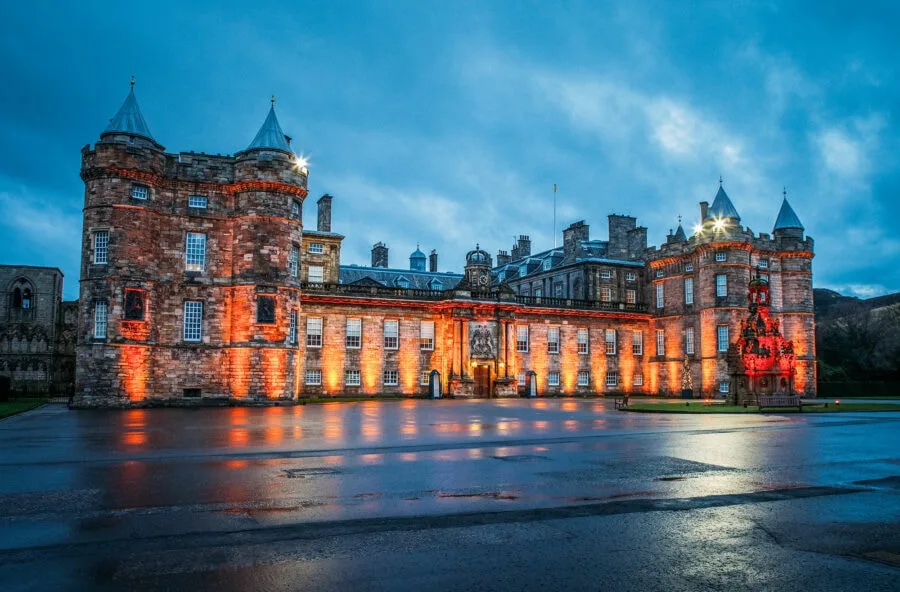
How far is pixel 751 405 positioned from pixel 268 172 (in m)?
28.7

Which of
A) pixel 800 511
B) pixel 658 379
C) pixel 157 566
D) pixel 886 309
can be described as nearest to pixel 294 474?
pixel 157 566

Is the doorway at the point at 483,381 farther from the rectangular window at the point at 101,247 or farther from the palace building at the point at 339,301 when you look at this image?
the rectangular window at the point at 101,247

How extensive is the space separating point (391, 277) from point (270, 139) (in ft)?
86.5

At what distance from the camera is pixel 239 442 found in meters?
17.8

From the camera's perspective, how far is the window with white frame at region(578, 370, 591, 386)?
56.8m

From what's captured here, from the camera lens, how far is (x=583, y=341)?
188 feet

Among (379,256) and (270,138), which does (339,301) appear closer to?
(270,138)

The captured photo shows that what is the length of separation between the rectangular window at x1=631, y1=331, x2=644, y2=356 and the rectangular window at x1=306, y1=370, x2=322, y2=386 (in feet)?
87.9

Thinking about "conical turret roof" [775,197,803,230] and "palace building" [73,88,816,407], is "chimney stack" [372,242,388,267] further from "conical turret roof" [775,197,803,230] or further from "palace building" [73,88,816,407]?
"conical turret roof" [775,197,803,230]

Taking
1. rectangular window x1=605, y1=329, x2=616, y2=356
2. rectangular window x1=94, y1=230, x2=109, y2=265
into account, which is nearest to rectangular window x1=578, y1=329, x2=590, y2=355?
rectangular window x1=605, y1=329, x2=616, y2=356

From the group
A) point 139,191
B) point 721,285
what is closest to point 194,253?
point 139,191

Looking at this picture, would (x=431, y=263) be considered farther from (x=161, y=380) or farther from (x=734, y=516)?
(x=734, y=516)

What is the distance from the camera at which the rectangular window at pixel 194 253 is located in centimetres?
3841

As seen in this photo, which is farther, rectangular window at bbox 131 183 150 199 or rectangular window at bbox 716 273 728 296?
rectangular window at bbox 716 273 728 296
